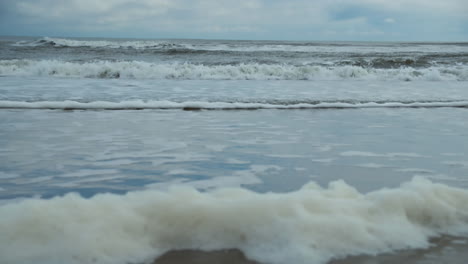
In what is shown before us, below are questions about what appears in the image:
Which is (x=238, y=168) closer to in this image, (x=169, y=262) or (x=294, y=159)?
(x=294, y=159)

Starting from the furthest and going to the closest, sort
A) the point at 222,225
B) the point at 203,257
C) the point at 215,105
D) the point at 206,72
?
the point at 206,72
the point at 215,105
the point at 222,225
the point at 203,257

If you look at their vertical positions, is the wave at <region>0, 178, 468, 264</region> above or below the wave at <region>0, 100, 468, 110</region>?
above

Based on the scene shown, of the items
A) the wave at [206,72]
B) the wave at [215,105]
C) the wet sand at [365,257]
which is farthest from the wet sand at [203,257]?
the wave at [206,72]

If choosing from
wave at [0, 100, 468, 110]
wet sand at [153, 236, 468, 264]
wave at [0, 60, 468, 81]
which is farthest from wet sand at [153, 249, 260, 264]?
wave at [0, 60, 468, 81]

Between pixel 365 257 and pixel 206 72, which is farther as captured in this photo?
pixel 206 72

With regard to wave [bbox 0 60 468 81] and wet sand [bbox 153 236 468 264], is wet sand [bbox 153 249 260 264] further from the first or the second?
wave [bbox 0 60 468 81]

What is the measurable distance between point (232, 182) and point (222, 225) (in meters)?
1.00

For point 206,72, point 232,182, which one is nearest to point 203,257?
point 232,182

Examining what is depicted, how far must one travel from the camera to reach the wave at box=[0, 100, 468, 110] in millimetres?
6453

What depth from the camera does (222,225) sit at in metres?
2.08

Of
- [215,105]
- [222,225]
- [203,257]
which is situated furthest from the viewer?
[215,105]

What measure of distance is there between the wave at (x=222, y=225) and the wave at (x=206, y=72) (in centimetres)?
1124

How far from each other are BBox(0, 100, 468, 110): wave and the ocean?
29 millimetres

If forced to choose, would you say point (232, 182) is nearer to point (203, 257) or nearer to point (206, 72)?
point (203, 257)
